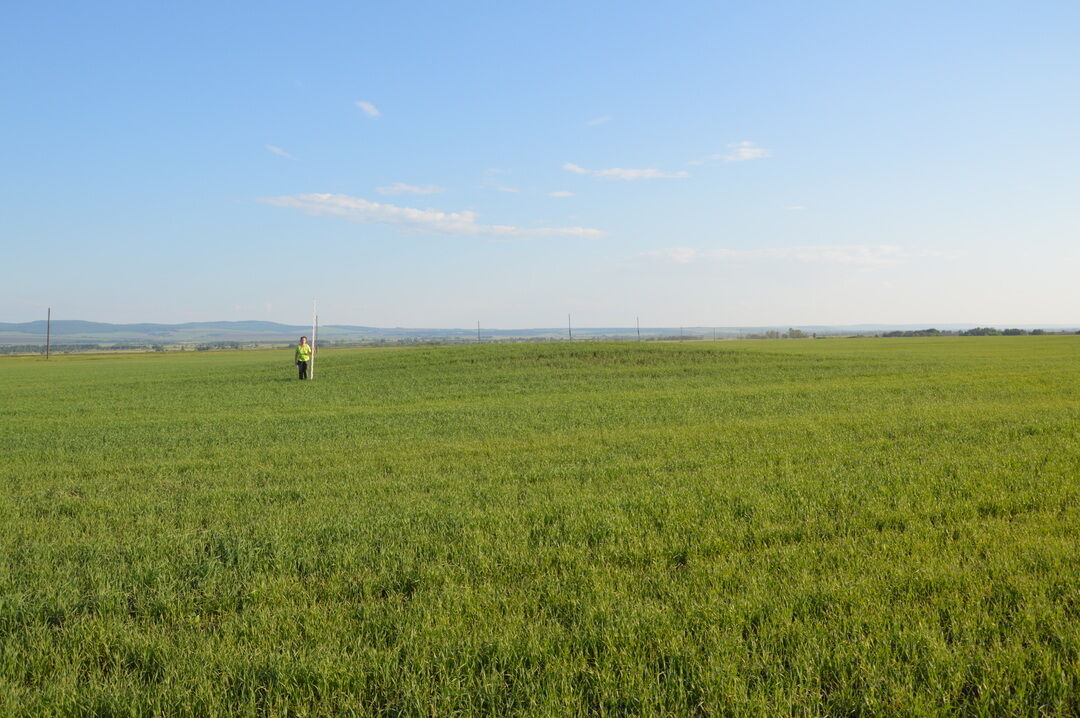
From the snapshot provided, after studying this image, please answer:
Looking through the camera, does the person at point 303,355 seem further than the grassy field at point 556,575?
Yes

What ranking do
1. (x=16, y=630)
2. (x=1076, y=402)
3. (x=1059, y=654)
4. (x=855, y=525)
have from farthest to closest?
1. (x=1076, y=402)
2. (x=855, y=525)
3. (x=16, y=630)
4. (x=1059, y=654)

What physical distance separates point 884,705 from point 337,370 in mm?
39903

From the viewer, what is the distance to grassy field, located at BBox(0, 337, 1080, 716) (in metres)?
3.90

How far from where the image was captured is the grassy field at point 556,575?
154 inches

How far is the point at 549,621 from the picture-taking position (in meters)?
4.71

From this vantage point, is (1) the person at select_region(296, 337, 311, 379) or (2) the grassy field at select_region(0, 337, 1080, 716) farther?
(1) the person at select_region(296, 337, 311, 379)

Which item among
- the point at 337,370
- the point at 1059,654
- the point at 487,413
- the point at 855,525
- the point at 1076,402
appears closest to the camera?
the point at 1059,654

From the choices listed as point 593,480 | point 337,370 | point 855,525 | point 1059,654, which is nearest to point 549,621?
point 1059,654

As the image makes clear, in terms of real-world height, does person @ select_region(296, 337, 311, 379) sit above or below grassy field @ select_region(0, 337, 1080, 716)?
above

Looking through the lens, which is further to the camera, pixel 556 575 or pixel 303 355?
pixel 303 355

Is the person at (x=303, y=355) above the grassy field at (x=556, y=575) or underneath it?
above

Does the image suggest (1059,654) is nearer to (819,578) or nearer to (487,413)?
(819,578)

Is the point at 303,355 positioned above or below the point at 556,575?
above

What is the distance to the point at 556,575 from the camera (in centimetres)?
561
